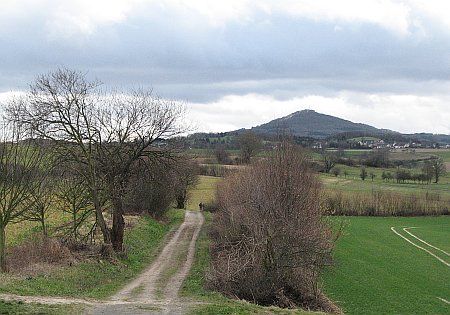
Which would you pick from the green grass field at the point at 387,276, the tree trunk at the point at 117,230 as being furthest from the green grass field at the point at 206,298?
the green grass field at the point at 387,276

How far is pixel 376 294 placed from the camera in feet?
109

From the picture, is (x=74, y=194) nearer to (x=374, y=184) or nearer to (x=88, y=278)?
(x=88, y=278)

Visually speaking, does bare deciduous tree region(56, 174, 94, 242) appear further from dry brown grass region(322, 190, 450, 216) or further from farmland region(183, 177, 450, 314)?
dry brown grass region(322, 190, 450, 216)

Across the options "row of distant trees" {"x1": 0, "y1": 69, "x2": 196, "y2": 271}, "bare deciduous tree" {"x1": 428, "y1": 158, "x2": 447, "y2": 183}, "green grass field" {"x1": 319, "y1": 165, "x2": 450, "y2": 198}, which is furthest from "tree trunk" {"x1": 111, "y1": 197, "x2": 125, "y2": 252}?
"bare deciduous tree" {"x1": 428, "y1": 158, "x2": 447, "y2": 183}

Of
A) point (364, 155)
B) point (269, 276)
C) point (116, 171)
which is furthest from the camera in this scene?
point (364, 155)

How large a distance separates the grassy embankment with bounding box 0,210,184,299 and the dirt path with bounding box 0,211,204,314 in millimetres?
733

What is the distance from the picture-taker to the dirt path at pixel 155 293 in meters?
17.6

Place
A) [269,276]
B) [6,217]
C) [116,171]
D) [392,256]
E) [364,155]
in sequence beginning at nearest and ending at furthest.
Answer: [6,217] → [269,276] → [116,171] → [392,256] → [364,155]

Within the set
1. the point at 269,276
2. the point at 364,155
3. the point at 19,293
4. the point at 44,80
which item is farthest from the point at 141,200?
the point at 364,155

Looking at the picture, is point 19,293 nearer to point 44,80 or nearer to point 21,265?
point 21,265

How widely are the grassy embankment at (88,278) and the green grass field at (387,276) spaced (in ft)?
39.6

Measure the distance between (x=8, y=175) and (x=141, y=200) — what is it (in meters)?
36.8

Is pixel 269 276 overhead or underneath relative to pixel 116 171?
underneath

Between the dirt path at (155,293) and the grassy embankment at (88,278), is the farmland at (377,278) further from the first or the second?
the grassy embankment at (88,278)
